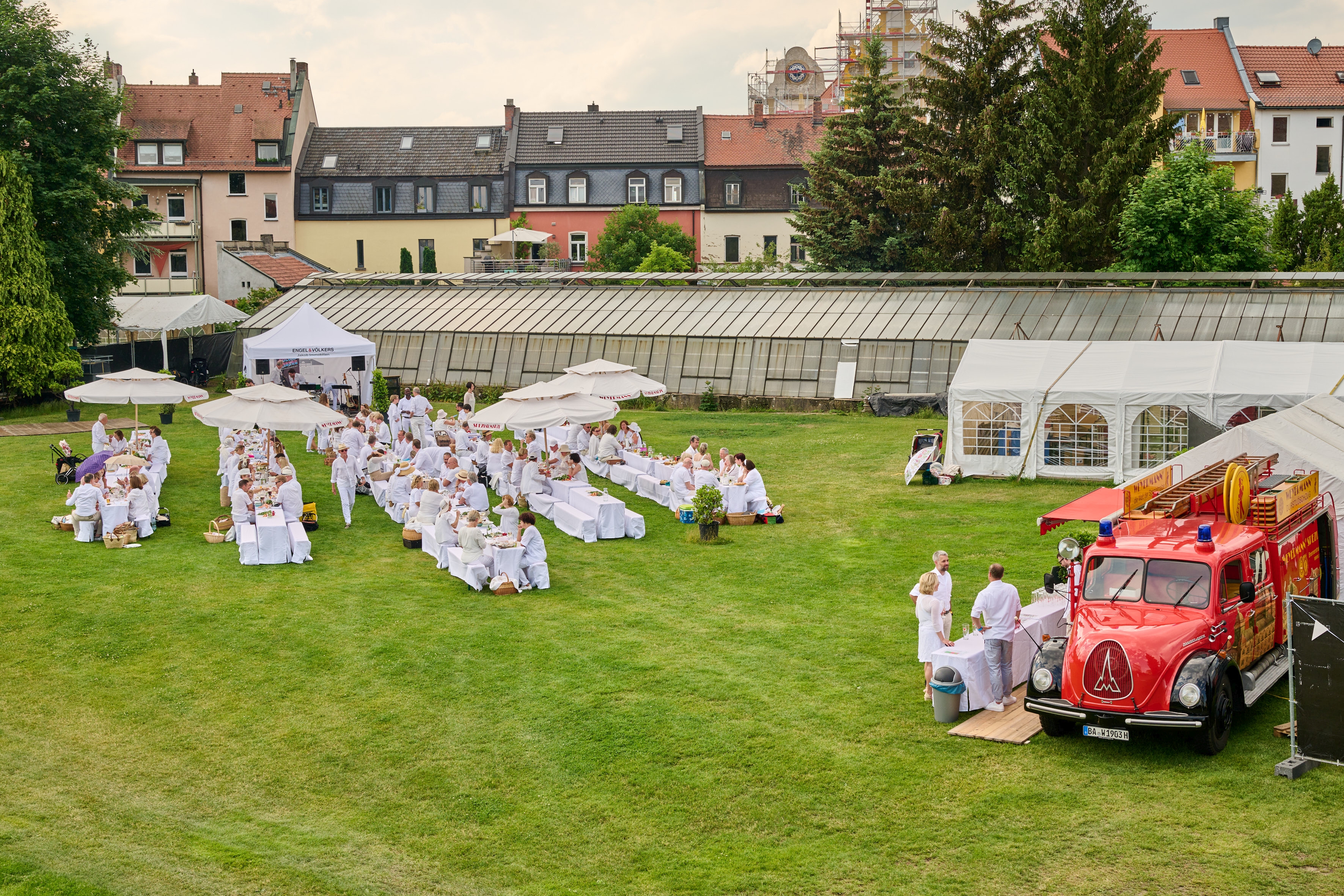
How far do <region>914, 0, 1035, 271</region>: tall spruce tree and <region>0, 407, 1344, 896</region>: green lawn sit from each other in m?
25.6

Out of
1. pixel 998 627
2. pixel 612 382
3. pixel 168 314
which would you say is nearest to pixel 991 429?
pixel 612 382

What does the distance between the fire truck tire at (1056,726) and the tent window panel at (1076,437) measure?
1474 cm

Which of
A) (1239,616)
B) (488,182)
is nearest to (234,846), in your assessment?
(1239,616)

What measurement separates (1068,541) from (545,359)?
29.0 meters

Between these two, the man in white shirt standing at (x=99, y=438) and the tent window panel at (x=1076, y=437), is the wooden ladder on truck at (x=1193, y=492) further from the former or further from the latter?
the man in white shirt standing at (x=99, y=438)

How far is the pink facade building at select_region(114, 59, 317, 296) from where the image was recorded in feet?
204

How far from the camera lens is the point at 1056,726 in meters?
12.1

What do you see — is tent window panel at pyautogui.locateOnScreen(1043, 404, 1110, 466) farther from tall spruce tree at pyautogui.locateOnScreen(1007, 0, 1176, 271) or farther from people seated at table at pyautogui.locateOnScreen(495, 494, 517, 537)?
tall spruce tree at pyautogui.locateOnScreen(1007, 0, 1176, 271)

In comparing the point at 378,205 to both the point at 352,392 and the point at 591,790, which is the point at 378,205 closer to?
the point at 352,392

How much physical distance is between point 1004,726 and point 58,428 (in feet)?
95.5

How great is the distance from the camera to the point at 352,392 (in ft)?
121

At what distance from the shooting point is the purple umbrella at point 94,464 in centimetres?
2344

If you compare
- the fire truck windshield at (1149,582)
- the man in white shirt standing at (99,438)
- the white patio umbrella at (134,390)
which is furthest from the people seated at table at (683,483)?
the man in white shirt standing at (99,438)

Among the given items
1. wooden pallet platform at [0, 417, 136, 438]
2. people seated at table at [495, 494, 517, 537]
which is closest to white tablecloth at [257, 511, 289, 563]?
people seated at table at [495, 494, 517, 537]
